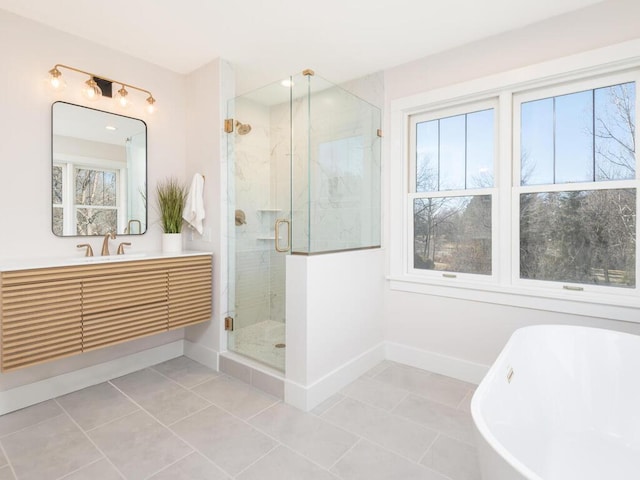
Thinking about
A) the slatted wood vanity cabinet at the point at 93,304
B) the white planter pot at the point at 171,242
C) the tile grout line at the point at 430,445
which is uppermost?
the white planter pot at the point at 171,242

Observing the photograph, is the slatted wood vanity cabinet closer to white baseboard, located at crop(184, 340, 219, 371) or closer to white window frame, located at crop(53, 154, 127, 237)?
white baseboard, located at crop(184, 340, 219, 371)

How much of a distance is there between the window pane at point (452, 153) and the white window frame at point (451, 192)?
2.0 inches

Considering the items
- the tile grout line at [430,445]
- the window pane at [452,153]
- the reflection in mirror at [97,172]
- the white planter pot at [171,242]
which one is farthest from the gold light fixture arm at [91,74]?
the tile grout line at [430,445]

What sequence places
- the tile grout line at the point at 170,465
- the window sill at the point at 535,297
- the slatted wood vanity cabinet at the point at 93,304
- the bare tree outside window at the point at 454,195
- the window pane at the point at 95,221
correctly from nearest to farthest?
the tile grout line at the point at 170,465, the slatted wood vanity cabinet at the point at 93,304, the window sill at the point at 535,297, the window pane at the point at 95,221, the bare tree outside window at the point at 454,195

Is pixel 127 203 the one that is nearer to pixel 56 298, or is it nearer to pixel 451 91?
pixel 56 298

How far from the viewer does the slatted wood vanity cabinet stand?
6.10 ft

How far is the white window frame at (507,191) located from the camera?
209 cm

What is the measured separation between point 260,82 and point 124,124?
1308 mm

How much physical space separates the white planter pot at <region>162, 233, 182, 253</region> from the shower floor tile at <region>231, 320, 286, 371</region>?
87cm

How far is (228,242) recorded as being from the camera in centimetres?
290

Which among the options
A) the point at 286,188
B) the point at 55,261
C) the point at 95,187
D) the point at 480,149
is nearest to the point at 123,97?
the point at 95,187

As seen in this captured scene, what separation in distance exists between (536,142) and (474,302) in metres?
1.23

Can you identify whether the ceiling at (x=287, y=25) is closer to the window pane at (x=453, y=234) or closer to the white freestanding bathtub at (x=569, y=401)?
the window pane at (x=453, y=234)

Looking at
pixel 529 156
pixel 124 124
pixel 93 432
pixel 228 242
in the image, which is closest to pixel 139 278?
pixel 228 242
